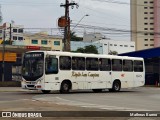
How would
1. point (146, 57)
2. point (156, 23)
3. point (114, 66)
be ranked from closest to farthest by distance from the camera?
point (114, 66) → point (146, 57) → point (156, 23)

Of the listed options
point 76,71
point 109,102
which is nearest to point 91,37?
point 76,71

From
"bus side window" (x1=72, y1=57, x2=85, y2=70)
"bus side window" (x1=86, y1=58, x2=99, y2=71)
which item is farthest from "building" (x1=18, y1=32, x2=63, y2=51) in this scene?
"bus side window" (x1=72, y1=57, x2=85, y2=70)

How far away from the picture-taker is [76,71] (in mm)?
30781

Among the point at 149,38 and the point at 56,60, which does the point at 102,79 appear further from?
the point at 149,38

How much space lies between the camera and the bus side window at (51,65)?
2881 cm

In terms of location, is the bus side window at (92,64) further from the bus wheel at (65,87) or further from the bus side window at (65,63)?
the bus wheel at (65,87)

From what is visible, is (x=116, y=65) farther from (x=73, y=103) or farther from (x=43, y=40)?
(x=43, y=40)

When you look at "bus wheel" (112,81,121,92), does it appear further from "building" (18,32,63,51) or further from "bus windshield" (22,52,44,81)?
"building" (18,32,63,51)

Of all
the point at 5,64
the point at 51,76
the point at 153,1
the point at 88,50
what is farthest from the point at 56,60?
the point at 153,1

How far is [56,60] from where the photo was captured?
95.8 feet

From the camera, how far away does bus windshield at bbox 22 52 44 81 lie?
94.3 ft

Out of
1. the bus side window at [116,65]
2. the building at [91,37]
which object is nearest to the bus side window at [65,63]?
the bus side window at [116,65]

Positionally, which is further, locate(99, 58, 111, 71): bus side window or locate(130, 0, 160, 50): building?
locate(130, 0, 160, 50): building

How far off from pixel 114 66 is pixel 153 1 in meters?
113
